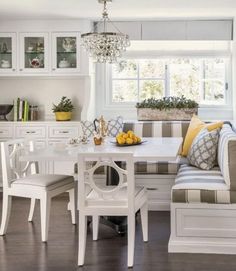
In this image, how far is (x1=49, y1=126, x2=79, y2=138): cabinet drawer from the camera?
604 centimetres

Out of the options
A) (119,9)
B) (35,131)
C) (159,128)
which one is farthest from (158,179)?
(119,9)

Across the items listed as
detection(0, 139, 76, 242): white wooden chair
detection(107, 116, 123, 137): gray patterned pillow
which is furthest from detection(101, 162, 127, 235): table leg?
detection(107, 116, 123, 137): gray patterned pillow

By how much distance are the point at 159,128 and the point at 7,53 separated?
2.07 metres

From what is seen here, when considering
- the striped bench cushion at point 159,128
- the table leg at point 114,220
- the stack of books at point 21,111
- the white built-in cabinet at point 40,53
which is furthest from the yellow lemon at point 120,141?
the stack of books at point 21,111

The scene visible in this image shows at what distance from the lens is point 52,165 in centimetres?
611

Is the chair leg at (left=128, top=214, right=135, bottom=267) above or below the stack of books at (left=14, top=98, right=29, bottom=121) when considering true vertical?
below

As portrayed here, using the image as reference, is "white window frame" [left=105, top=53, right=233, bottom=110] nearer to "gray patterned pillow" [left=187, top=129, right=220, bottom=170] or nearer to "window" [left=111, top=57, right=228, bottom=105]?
"window" [left=111, top=57, right=228, bottom=105]

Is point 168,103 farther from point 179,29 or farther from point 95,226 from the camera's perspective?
point 95,226

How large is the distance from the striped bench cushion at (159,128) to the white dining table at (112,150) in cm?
103

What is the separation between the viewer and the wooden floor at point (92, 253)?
341cm

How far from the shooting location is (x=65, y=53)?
607 centimetres

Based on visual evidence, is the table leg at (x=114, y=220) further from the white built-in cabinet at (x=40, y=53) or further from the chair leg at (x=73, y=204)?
the white built-in cabinet at (x=40, y=53)

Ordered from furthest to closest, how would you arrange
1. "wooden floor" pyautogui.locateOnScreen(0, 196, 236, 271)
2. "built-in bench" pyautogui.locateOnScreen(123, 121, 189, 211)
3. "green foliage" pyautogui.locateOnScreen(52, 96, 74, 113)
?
"green foliage" pyautogui.locateOnScreen(52, 96, 74, 113), "built-in bench" pyautogui.locateOnScreen(123, 121, 189, 211), "wooden floor" pyautogui.locateOnScreen(0, 196, 236, 271)

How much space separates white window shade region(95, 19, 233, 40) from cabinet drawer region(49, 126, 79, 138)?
136 centimetres
